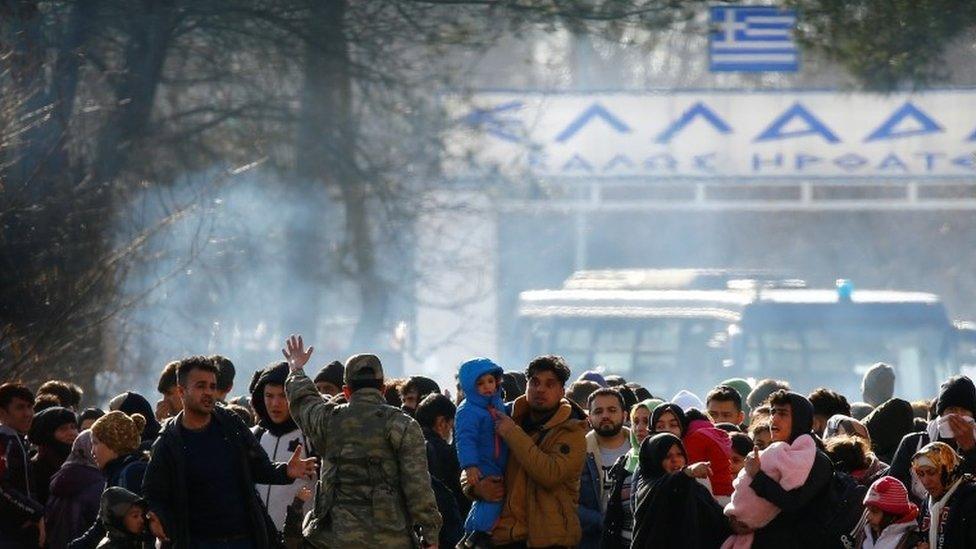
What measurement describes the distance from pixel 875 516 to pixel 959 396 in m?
0.98

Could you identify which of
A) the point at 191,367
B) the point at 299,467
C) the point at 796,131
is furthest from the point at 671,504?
the point at 796,131

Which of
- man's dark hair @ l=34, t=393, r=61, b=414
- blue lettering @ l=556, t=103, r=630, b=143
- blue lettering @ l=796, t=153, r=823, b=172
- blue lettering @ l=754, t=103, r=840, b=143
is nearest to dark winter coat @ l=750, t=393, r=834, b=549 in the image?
man's dark hair @ l=34, t=393, r=61, b=414

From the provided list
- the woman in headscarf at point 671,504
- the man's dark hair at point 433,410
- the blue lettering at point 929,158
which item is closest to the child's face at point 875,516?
the woman in headscarf at point 671,504

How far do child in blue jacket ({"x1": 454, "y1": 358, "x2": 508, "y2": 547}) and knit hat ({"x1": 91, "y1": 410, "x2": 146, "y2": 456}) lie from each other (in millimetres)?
1404

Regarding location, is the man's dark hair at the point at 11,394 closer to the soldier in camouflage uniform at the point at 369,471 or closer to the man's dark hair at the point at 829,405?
the soldier in camouflage uniform at the point at 369,471

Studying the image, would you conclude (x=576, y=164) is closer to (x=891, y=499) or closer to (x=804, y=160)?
(x=804, y=160)

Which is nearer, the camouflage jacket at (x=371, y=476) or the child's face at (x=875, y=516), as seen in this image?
the camouflage jacket at (x=371, y=476)

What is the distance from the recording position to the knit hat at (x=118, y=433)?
860 cm

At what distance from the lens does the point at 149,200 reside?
1867cm

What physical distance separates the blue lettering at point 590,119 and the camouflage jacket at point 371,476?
23385 millimetres

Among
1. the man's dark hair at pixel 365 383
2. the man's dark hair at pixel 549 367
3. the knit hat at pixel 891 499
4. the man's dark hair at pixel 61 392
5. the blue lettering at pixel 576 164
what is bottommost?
the knit hat at pixel 891 499

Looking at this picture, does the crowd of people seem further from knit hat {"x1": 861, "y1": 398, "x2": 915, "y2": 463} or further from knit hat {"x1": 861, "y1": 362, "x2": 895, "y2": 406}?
knit hat {"x1": 861, "y1": 362, "x2": 895, "y2": 406}

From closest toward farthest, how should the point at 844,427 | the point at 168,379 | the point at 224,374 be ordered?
the point at 844,427 → the point at 224,374 → the point at 168,379

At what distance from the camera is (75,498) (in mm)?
9477
